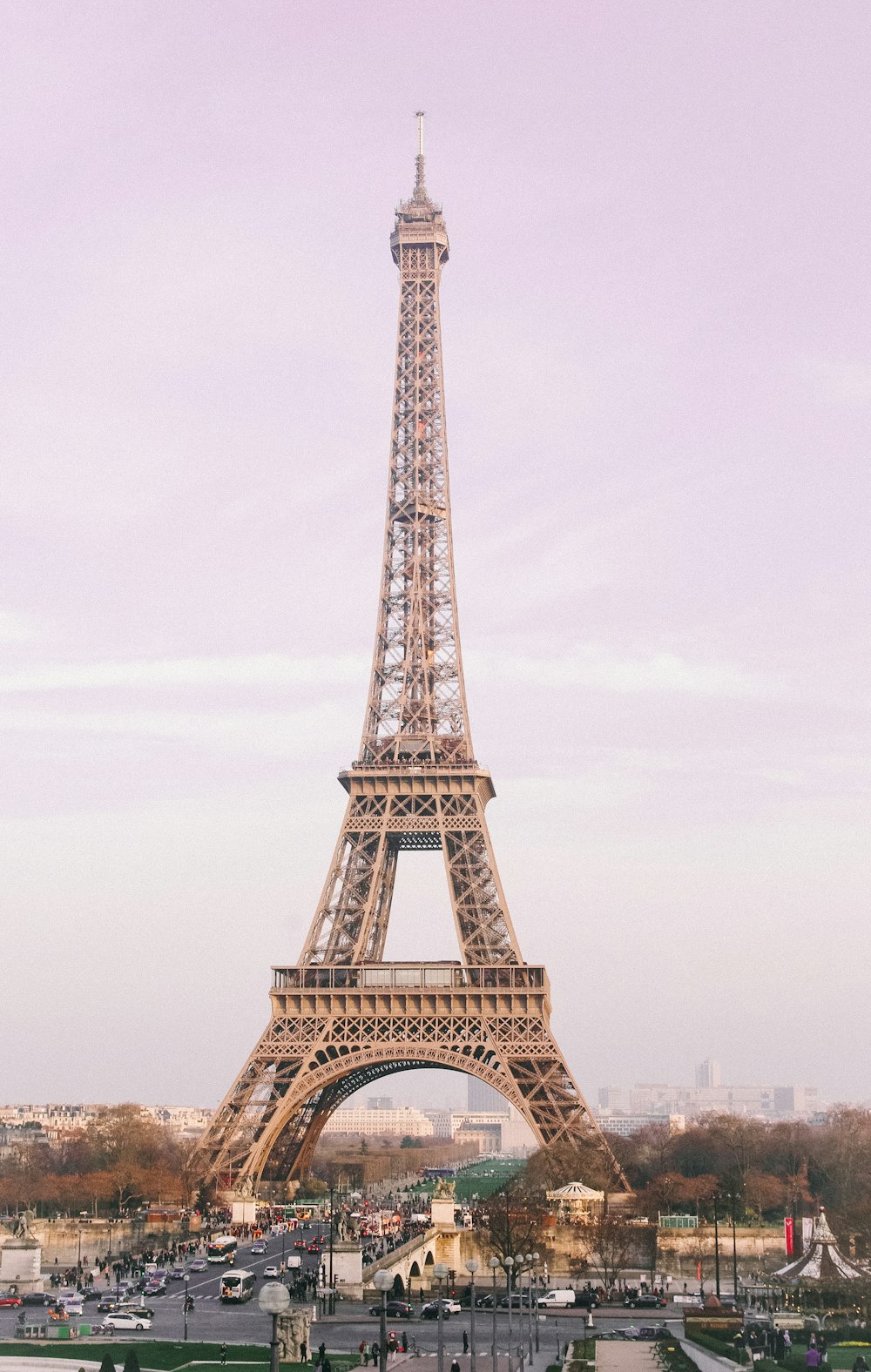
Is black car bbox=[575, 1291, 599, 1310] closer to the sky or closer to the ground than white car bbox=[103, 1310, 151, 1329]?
closer to the ground

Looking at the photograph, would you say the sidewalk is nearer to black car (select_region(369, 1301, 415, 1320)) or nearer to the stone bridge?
Result: black car (select_region(369, 1301, 415, 1320))

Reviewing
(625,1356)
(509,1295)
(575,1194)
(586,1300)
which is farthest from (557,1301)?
(625,1356)

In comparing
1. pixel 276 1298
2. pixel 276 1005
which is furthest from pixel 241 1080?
pixel 276 1298

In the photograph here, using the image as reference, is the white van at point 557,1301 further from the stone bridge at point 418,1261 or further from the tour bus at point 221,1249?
the tour bus at point 221,1249

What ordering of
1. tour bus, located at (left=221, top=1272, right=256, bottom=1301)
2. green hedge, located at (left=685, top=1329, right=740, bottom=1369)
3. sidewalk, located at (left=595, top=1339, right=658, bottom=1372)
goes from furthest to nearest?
tour bus, located at (left=221, top=1272, right=256, bottom=1301), sidewalk, located at (left=595, top=1339, right=658, bottom=1372), green hedge, located at (left=685, top=1329, right=740, bottom=1369)

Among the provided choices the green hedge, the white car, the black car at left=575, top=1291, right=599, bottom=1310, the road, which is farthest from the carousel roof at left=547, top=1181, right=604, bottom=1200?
the white car

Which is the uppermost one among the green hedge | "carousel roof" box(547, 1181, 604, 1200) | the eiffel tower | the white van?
the eiffel tower

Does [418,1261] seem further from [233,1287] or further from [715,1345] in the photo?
[715,1345]
